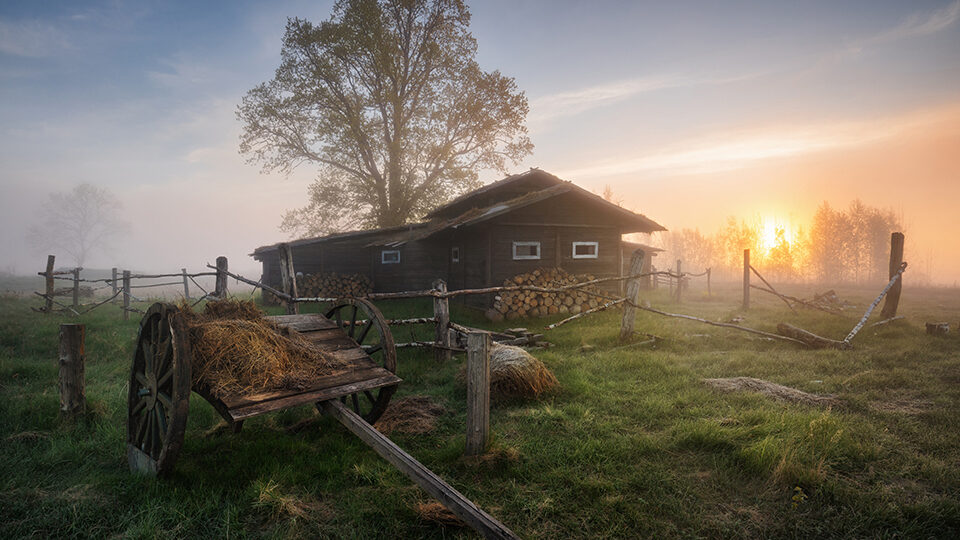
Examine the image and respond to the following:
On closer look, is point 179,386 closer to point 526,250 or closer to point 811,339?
point 811,339

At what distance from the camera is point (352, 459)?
3.89 metres

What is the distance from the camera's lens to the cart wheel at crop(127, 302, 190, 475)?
3111 mm

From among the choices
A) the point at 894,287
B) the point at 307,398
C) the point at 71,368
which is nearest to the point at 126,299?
the point at 71,368

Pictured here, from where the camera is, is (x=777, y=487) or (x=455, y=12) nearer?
(x=777, y=487)

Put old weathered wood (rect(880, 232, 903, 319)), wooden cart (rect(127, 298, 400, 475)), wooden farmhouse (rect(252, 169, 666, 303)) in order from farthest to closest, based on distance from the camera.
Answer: wooden farmhouse (rect(252, 169, 666, 303)), old weathered wood (rect(880, 232, 903, 319)), wooden cart (rect(127, 298, 400, 475))

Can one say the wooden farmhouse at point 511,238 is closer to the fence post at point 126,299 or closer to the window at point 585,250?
the window at point 585,250

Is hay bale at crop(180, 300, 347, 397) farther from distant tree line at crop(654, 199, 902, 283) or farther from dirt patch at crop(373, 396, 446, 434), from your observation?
distant tree line at crop(654, 199, 902, 283)

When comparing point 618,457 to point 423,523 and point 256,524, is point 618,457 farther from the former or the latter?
point 256,524

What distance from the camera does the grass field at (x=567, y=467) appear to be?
9.66 feet

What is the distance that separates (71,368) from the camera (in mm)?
4758

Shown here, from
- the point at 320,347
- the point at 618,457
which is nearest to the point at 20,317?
the point at 320,347

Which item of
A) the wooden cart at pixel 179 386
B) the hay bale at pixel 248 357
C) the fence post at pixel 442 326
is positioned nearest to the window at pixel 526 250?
the fence post at pixel 442 326

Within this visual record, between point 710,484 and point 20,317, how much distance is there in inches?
740

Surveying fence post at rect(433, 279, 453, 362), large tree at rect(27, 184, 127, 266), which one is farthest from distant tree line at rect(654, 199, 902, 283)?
large tree at rect(27, 184, 127, 266)
